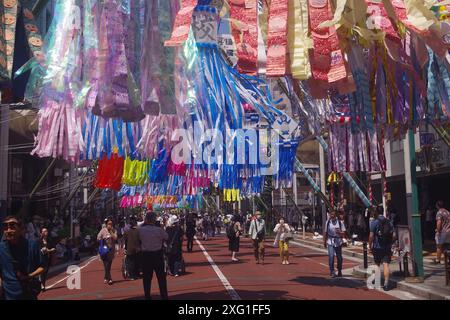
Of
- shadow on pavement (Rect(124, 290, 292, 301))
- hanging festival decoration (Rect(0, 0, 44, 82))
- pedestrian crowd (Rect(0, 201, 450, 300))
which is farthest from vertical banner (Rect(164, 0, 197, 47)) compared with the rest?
shadow on pavement (Rect(124, 290, 292, 301))

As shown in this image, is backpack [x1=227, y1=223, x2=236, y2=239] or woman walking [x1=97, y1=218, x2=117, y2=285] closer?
woman walking [x1=97, y1=218, x2=117, y2=285]

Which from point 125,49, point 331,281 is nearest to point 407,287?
point 331,281

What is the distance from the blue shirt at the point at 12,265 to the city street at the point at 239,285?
4.47 m

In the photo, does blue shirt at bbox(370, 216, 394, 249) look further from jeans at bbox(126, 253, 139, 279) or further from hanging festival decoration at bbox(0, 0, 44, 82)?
hanging festival decoration at bbox(0, 0, 44, 82)

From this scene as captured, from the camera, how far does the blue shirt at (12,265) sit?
214 inches

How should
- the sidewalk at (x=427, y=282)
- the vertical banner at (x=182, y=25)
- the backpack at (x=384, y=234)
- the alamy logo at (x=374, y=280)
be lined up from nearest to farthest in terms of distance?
the vertical banner at (x=182, y=25)
the sidewalk at (x=427, y=282)
the backpack at (x=384, y=234)
the alamy logo at (x=374, y=280)

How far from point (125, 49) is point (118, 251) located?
65.7ft

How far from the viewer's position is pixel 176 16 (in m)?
6.61

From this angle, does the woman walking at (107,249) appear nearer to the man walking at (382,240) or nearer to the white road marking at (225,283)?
the white road marking at (225,283)

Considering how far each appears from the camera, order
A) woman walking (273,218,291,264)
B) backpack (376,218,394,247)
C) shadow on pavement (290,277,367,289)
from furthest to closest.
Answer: woman walking (273,218,291,264)
shadow on pavement (290,277,367,289)
backpack (376,218,394,247)

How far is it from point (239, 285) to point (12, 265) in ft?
22.7

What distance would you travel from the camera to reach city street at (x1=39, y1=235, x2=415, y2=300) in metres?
10.0

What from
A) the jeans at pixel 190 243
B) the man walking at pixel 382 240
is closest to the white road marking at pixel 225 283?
the man walking at pixel 382 240

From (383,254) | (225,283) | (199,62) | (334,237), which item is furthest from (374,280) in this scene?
(199,62)
